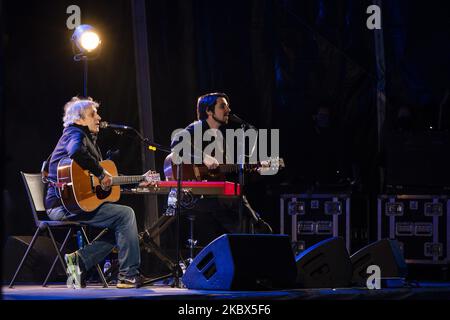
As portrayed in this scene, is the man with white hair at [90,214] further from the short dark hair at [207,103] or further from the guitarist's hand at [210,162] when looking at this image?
the short dark hair at [207,103]

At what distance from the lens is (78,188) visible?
6574 mm

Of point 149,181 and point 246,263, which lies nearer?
point 246,263

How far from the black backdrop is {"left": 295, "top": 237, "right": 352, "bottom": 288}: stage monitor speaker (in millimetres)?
2428

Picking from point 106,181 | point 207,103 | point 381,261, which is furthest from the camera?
point 207,103

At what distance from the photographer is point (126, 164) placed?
8758mm

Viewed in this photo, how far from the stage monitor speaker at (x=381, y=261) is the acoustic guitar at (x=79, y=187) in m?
1.91

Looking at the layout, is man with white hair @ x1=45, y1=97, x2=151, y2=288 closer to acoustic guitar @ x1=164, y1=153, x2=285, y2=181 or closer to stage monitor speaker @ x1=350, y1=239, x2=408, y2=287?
acoustic guitar @ x1=164, y1=153, x2=285, y2=181

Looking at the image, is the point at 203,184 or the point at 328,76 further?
the point at 328,76

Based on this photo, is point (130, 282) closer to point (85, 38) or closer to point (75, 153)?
point (75, 153)

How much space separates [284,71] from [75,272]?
145 inches

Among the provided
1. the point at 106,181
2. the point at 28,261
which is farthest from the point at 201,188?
the point at 28,261
